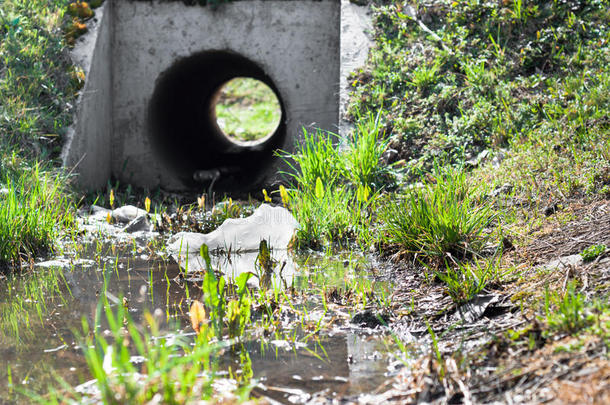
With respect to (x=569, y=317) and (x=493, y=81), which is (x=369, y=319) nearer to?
(x=569, y=317)

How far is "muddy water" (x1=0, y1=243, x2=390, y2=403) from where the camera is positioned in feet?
7.10

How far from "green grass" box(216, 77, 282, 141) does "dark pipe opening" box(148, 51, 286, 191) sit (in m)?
1.35

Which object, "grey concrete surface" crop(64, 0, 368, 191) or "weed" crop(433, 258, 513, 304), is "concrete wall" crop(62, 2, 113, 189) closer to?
"grey concrete surface" crop(64, 0, 368, 191)

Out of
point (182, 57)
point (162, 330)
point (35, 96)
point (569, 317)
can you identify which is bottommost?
point (162, 330)

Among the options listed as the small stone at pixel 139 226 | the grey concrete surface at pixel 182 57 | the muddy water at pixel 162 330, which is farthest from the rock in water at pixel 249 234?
the grey concrete surface at pixel 182 57

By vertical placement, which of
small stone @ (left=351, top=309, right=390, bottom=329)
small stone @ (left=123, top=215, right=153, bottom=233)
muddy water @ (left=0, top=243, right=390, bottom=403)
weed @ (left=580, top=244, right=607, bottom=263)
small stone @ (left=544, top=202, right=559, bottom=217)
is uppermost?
small stone @ (left=544, top=202, right=559, bottom=217)

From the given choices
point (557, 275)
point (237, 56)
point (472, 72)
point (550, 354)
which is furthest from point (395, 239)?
point (237, 56)

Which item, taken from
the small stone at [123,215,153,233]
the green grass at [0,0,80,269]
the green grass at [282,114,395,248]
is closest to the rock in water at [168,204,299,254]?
the green grass at [282,114,395,248]

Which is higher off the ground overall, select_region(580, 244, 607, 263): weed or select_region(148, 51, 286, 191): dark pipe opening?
select_region(148, 51, 286, 191): dark pipe opening

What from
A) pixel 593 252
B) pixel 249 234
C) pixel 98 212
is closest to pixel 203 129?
pixel 98 212

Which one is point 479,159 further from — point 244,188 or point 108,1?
point 108,1

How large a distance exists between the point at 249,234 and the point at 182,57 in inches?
145

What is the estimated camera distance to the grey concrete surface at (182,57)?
6836 millimetres

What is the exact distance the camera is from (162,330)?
2.62 meters
